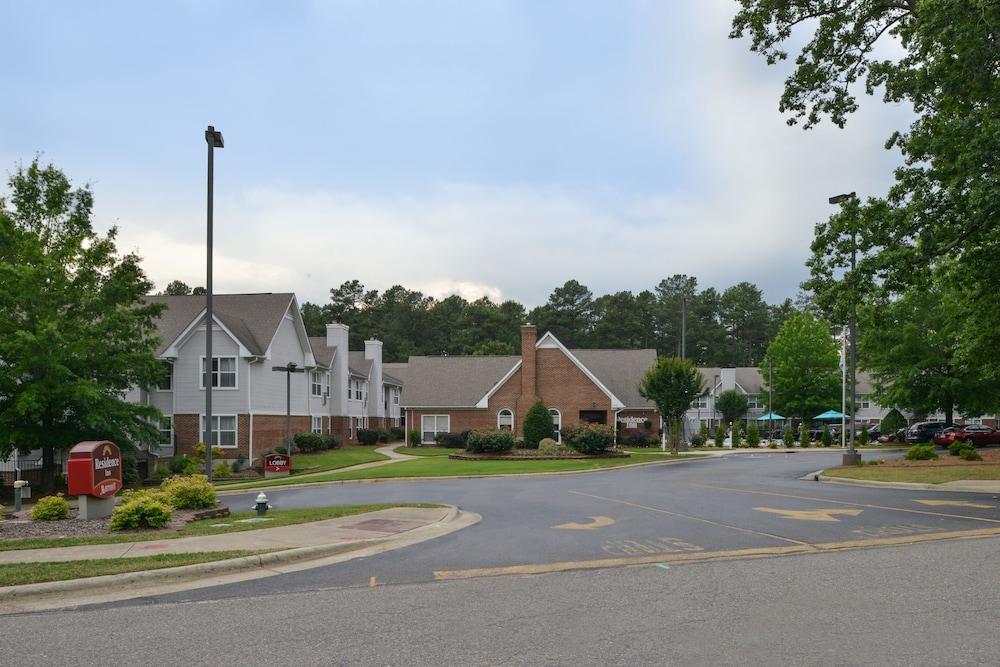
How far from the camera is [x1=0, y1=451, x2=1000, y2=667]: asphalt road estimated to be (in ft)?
20.7

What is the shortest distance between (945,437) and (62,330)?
147 feet

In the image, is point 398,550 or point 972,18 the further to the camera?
point 972,18

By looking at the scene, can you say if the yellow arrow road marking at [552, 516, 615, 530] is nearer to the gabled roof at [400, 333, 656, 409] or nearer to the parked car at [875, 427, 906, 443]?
the gabled roof at [400, 333, 656, 409]

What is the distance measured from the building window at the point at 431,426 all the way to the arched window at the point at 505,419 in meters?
4.10

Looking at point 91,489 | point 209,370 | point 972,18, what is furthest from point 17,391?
point 972,18

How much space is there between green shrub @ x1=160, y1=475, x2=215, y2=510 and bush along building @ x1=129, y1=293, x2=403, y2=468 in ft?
60.2

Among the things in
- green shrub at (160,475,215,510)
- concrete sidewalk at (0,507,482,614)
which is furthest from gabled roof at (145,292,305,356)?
concrete sidewalk at (0,507,482,614)

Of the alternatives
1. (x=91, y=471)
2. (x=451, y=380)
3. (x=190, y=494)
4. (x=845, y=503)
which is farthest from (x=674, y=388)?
(x=91, y=471)

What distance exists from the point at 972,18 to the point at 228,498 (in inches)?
898

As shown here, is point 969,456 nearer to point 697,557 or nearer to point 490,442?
point 490,442

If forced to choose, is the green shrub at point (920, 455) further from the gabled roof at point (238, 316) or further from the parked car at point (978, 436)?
the gabled roof at point (238, 316)

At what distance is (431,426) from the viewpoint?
54875mm

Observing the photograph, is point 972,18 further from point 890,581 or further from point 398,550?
point 398,550

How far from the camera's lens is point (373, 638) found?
6.77m
